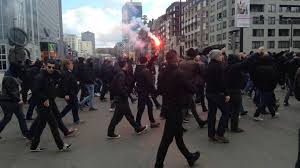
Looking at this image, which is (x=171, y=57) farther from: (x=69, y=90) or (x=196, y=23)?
(x=196, y=23)

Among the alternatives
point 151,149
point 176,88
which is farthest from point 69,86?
point 176,88

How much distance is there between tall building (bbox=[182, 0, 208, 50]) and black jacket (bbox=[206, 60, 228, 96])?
263ft

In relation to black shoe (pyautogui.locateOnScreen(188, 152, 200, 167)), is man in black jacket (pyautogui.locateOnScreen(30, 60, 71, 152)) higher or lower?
higher

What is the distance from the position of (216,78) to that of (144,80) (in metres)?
2.06

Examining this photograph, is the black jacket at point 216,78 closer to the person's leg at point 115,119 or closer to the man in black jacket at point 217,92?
the man in black jacket at point 217,92

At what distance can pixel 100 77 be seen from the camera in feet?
55.8

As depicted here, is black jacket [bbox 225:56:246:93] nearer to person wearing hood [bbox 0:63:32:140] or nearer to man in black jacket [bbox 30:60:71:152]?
man in black jacket [bbox 30:60:71:152]

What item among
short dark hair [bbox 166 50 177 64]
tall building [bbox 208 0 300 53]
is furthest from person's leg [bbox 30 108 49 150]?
A: tall building [bbox 208 0 300 53]

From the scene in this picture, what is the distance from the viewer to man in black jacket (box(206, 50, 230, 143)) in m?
7.23

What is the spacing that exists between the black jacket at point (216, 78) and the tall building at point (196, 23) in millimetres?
80246

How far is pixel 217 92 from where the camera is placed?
7316 millimetres

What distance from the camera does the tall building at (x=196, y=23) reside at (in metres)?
94.7

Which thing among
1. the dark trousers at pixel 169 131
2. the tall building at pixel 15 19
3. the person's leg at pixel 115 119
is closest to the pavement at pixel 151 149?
the person's leg at pixel 115 119

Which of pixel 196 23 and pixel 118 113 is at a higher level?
pixel 196 23
